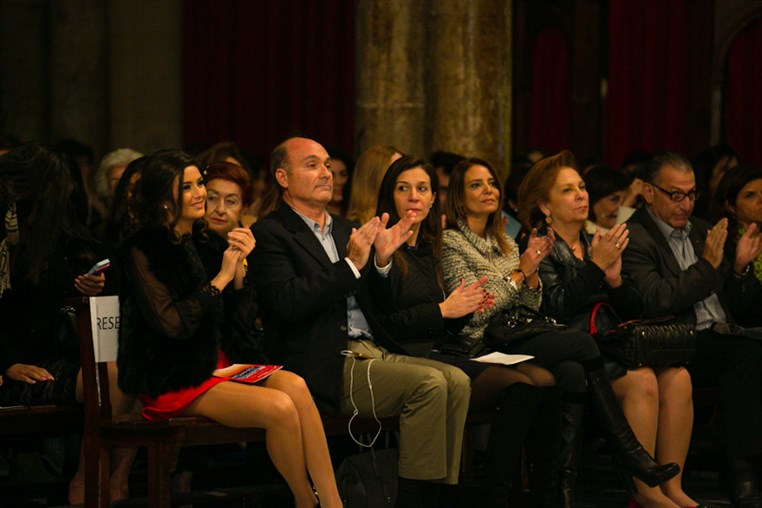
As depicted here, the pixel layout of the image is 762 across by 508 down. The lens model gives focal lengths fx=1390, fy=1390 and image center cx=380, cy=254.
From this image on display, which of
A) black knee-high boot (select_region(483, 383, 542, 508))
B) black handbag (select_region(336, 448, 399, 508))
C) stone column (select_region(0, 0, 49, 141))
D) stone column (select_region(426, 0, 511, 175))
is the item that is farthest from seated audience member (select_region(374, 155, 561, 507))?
stone column (select_region(0, 0, 49, 141))

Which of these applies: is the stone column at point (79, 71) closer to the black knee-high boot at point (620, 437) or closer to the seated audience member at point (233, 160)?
the seated audience member at point (233, 160)

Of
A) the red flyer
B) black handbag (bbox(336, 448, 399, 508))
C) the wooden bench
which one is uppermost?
the red flyer

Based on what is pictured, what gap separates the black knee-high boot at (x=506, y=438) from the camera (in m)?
5.64

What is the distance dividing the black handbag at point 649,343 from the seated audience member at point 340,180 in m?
2.13

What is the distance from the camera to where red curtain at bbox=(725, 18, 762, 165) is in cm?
1126

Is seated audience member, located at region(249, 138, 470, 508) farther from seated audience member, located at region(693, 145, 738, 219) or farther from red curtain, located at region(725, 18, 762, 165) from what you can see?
red curtain, located at region(725, 18, 762, 165)

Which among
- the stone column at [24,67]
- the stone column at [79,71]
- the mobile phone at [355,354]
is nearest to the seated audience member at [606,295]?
the mobile phone at [355,354]

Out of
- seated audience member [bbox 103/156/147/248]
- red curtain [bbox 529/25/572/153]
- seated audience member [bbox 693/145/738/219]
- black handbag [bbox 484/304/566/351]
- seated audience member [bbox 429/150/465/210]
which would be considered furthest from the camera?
red curtain [bbox 529/25/572/153]

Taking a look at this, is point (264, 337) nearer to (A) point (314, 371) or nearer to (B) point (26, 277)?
(A) point (314, 371)

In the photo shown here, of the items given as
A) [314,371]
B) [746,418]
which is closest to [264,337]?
[314,371]

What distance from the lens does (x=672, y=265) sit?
6.61 m

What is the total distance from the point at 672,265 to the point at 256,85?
27.0 ft

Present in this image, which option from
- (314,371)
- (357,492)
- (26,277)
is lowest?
(357,492)

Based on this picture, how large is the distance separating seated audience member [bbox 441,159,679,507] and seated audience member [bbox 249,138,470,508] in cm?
54
